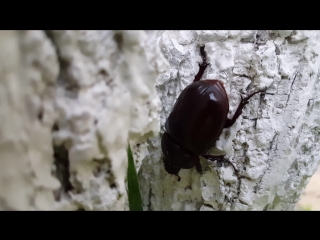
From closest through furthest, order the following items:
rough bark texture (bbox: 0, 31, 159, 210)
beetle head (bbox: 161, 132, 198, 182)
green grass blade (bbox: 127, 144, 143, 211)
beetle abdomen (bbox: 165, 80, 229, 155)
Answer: rough bark texture (bbox: 0, 31, 159, 210)
green grass blade (bbox: 127, 144, 143, 211)
beetle abdomen (bbox: 165, 80, 229, 155)
beetle head (bbox: 161, 132, 198, 182)

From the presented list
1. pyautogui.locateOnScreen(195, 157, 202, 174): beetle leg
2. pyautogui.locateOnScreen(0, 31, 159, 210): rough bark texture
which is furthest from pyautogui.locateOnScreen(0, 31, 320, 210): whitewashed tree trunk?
pyautogui.locateOnScreen(195, 157, 202, 174): beetle leg

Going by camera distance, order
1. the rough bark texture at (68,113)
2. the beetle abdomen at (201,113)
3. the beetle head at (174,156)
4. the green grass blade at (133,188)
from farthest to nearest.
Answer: the beetle head at (174,156)
the beetle abdomen at (201,113)
the green grass blade at (133,188)
the rough bark texture at (68,113)

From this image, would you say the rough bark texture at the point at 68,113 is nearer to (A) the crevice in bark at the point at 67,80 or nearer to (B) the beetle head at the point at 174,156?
(A) the crevice in bark at the point at 67,80

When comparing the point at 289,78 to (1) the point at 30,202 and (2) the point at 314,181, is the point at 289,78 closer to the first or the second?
(1) the point at 30,202

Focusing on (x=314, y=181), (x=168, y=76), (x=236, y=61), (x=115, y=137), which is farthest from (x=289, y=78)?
(x=314, y=181)

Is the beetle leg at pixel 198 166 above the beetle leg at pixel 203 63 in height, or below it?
below

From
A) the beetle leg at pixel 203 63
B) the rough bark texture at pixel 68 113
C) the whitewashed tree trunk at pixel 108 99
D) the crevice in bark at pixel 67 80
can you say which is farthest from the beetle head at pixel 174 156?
the crevice in bark at pixel 67 80

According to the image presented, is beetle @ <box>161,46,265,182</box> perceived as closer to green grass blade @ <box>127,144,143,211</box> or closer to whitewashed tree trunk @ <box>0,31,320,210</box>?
whitewashed tree trunk @ <box>0,31,320,210</box>

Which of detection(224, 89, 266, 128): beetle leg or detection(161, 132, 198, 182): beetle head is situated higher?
detection(224, 89, 266, 128): beetle leg
